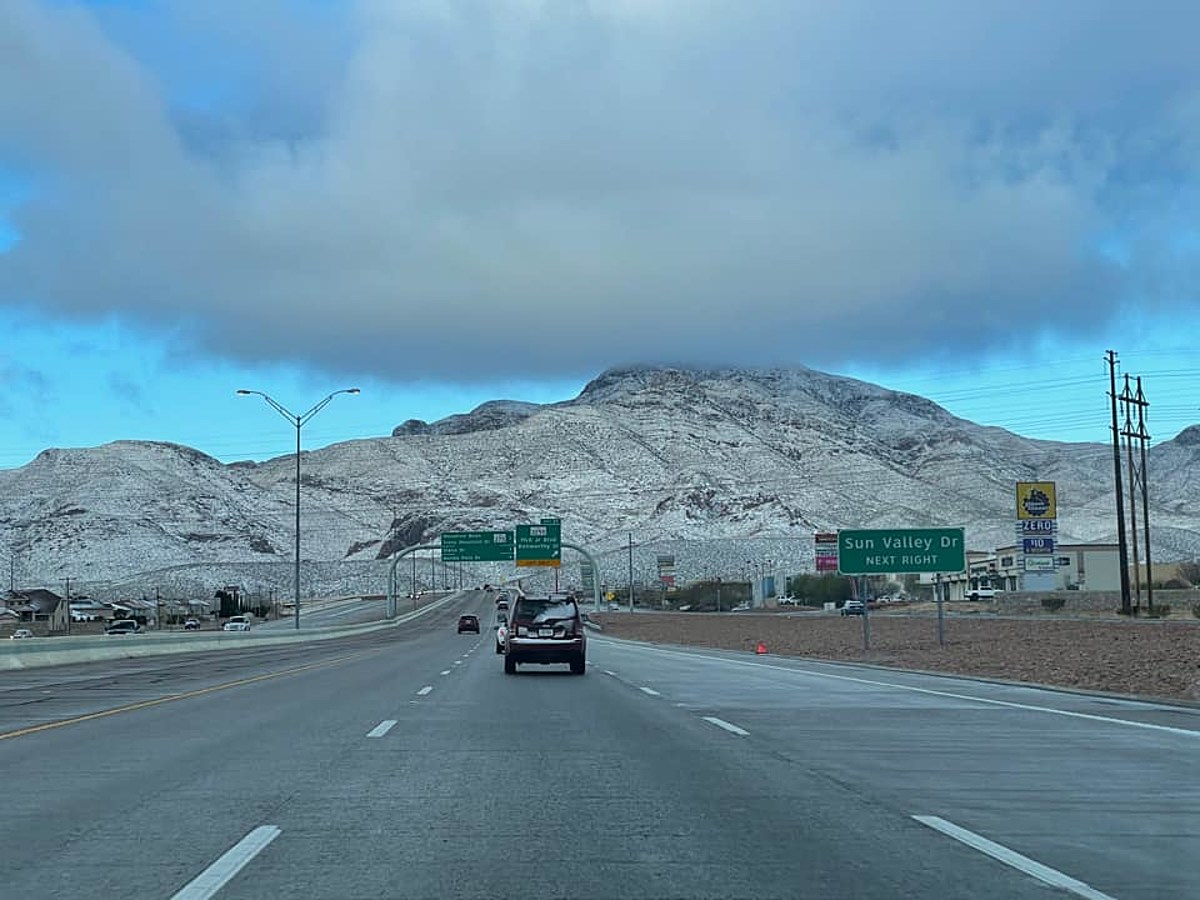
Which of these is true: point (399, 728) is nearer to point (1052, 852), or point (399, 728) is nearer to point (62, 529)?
point (1052, 852)

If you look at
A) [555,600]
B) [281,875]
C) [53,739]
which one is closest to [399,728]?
[53,739]

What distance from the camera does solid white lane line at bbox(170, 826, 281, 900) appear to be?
8.20 meters

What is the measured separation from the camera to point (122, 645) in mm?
47562

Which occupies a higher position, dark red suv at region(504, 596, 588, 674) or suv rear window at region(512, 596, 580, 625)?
suv rear window at region(512, 596, 580, 625)

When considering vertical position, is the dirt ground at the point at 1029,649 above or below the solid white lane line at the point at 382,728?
below

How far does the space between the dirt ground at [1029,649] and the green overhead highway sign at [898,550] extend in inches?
114

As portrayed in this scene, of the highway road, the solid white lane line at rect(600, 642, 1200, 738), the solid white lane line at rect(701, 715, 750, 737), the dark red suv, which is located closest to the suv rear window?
the dark red suv

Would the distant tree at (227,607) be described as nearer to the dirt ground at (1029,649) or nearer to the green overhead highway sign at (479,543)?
the green overhead highway sign at (479,543)

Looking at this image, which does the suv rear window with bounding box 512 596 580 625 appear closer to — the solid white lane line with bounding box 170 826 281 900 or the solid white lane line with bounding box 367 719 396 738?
the solid white lane line with bounding box 367 719 396 738

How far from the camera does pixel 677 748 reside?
16.1 m

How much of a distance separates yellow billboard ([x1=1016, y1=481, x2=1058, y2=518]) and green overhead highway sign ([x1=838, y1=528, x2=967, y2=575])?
131ft

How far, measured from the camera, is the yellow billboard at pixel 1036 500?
86688 mm

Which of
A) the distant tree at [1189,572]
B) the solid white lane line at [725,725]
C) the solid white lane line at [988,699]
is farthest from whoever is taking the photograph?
the distant tree at [1189,572]

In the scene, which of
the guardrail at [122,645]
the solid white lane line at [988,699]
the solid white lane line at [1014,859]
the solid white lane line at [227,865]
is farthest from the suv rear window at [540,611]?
the solid white lane line at [227,865]
